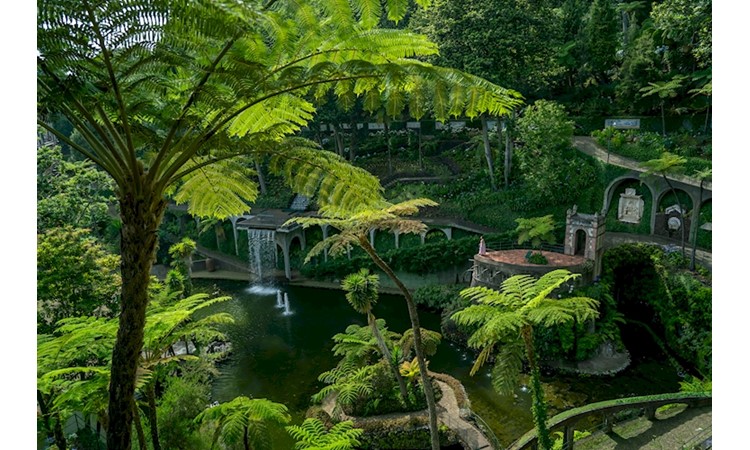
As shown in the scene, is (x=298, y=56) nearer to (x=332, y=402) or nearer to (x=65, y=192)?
(x=332, y=402)

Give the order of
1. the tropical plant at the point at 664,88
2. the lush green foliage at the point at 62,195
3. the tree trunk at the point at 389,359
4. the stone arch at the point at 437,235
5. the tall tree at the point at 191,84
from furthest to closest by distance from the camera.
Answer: the stone arch at the point at 437,235, the tropical plant at the point at 664,88, the lush green foliage at the point at 62,195, the tree trunk at the point at 389,359, the tall tree at the point at 191,84

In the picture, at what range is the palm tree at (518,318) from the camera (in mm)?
6129

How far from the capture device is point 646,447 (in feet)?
26.0

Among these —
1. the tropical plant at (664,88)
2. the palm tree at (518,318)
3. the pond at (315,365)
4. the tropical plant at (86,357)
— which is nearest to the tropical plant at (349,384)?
the pond at (315,365)

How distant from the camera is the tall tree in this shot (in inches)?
125

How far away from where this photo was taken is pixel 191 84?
4301 mm

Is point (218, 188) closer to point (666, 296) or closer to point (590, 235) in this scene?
Answer: point (590, 235)

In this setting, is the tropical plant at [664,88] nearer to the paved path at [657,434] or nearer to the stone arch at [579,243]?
the stone arch at [579,243]

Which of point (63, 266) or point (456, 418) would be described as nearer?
point (63, 266)

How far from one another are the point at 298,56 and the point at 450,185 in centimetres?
1887

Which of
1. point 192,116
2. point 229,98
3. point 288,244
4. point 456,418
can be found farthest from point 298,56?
point 288,244

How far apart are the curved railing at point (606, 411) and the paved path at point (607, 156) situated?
31.5 feet

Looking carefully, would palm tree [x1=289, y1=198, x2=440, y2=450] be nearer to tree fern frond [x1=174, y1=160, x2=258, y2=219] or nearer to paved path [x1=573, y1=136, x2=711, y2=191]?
tree fern frond [x1=174, y1=160, x2=258, y2=219]

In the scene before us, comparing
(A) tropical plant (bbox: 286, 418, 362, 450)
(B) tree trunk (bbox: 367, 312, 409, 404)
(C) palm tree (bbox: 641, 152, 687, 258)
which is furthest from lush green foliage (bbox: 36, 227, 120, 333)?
(C) palm tree (bbox: 641, 152, 687, 258)
